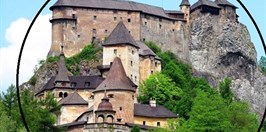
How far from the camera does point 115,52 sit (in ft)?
237

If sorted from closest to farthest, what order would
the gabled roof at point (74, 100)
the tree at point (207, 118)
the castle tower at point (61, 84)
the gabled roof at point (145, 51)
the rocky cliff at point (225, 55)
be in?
1. the tree at point (207, 118)
2. the gabled roof at point (74, 100)
3. the castle tower at point (61, 84)
4. the gabled roof at point (145, 51)
5. the rocky cliff at point (225, 55)

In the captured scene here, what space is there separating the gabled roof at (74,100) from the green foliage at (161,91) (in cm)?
507

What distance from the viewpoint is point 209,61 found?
3625 inches

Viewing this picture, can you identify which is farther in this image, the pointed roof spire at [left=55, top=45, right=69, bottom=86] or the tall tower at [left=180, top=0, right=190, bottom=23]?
the tall tower at [left=180, top=0, right=190, bottom=23]

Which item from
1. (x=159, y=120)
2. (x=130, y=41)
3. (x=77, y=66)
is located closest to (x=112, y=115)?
(x=159, y=120)

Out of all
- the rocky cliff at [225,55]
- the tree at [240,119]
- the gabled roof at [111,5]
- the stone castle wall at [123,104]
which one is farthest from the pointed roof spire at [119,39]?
the rocky cliff at [225,55]

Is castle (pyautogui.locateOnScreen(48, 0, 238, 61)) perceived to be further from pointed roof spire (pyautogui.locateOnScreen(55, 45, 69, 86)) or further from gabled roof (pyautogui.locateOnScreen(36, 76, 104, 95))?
gabled roof (pyautogui.locateOnScreen(36, 76, 104, 95))

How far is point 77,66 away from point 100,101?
→ 1638cm

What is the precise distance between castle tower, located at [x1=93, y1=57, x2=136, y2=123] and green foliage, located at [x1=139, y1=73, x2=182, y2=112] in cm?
606

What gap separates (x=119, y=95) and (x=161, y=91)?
10116mm

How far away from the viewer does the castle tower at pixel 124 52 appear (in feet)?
235

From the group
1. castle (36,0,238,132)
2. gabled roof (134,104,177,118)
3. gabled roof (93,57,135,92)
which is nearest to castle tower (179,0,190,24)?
castle (36,0,238,132)

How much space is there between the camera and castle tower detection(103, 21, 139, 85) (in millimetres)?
71688

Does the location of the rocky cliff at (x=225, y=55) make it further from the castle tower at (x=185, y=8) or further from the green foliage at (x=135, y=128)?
the green foliage at (x=135, y=128)
